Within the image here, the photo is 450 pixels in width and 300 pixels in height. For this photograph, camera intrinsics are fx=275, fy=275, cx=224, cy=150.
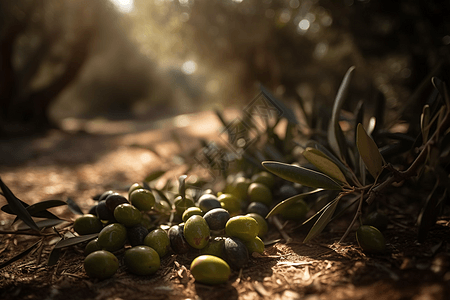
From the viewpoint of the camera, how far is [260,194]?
163cm

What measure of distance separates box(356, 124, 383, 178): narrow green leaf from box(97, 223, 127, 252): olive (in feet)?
3.63

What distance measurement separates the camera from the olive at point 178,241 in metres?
1.27

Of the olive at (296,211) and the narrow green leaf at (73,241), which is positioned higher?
the narrow green leaf at (73,241)

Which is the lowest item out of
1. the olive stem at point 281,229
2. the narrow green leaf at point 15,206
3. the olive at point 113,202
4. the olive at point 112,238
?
the olive stem at point 281,229

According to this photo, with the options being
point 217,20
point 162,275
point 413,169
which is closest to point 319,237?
point 413,169

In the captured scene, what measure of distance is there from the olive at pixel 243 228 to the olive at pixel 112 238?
50cm

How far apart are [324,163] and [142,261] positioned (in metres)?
0.86

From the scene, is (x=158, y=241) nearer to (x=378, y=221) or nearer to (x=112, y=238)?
(x=112, y=238)

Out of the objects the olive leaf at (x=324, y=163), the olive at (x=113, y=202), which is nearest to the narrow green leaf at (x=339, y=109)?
the olive leaf at (x=324, y=163)

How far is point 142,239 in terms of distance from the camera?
51.4 inches

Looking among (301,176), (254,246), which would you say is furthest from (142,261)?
(301,176)

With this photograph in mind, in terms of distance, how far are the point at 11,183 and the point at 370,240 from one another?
347 cm

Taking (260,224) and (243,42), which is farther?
(243,42)

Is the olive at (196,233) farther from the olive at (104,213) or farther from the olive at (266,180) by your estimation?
the olive at (266,180)
